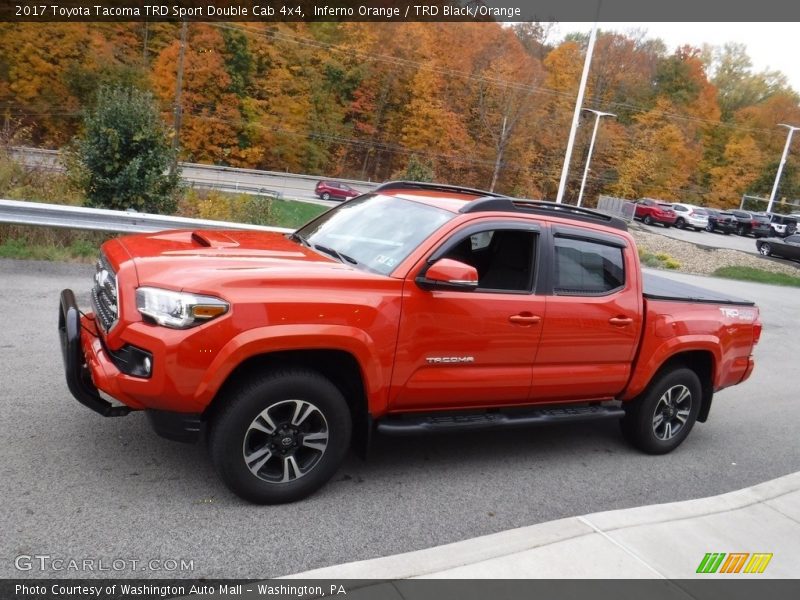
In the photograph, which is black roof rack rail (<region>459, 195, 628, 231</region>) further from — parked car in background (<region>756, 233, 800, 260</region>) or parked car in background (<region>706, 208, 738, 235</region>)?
parked car in background (<region>706, 208, 738, 235</region>)

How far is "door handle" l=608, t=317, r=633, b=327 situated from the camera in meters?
4.87

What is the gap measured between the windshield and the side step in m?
0.98

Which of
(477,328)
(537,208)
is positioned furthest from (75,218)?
(477,328)

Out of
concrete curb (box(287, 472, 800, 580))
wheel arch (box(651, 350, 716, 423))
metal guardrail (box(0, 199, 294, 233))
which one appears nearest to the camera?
concrete curb (box(287, 472, 800, 580))

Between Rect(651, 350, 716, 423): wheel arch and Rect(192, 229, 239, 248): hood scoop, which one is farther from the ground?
Rect(192, 229, 239, 248): hood scoop

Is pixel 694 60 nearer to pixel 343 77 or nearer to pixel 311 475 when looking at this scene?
pixel 343 77

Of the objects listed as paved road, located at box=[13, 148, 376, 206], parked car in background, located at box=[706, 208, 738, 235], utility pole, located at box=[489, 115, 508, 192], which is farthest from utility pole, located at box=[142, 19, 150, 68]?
parked car in background, located at box=[706, 208, 738, 235]

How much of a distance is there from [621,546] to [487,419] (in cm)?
117

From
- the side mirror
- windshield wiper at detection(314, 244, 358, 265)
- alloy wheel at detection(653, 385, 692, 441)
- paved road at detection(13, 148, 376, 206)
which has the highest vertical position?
the side mirror

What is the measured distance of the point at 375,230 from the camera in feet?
15.2

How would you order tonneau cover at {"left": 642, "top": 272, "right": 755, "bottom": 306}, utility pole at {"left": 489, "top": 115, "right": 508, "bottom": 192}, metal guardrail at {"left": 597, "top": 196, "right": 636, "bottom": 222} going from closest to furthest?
tonneau cover at {"left": 642, "top": 272, "right": 755, "bottom": 306}
metal guardrail at {"left": 597, "top": 196, "right": 636, "bottom": 222}
utility pole at {"left": 489, "top": 115, "right": 508, "bottom": 192}

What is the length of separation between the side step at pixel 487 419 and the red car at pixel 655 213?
42068mm

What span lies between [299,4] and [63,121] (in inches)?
856

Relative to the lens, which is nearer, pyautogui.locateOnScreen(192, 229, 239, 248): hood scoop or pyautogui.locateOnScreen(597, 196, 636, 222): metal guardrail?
pyautogui.locateOnScreen(192, 229, 239, 248): hood scoop
